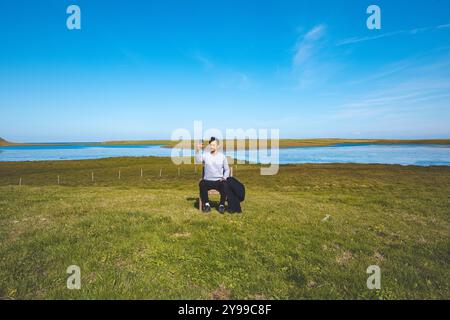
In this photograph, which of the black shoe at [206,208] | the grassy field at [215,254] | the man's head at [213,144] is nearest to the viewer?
the grassy field at [215,254]

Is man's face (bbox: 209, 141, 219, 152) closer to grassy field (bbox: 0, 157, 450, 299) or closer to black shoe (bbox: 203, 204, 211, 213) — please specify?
black shoe (bbox: 203, 204, 211, 213)

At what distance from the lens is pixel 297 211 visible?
11.8 m

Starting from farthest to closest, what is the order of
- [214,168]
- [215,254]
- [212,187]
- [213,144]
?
[212,187] < [214,168] < [213,144] < [215,254]

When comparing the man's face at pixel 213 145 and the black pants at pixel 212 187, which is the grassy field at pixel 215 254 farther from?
the man's face at pixel 213 145

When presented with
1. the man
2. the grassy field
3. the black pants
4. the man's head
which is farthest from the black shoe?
the man's head

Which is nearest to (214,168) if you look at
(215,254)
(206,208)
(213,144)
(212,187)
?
(212,187)

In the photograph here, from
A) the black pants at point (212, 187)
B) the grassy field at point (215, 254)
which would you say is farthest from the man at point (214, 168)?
the grassy field at point (215, 254)

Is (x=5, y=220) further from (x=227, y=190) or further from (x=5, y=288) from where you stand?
(x=227, y=190)

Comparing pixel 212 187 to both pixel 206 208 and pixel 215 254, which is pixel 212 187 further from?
pixel 215 254

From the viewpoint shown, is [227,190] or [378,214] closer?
[227,190]

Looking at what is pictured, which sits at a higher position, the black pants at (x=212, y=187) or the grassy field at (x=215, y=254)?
the black pants at (x=212, y=187)
